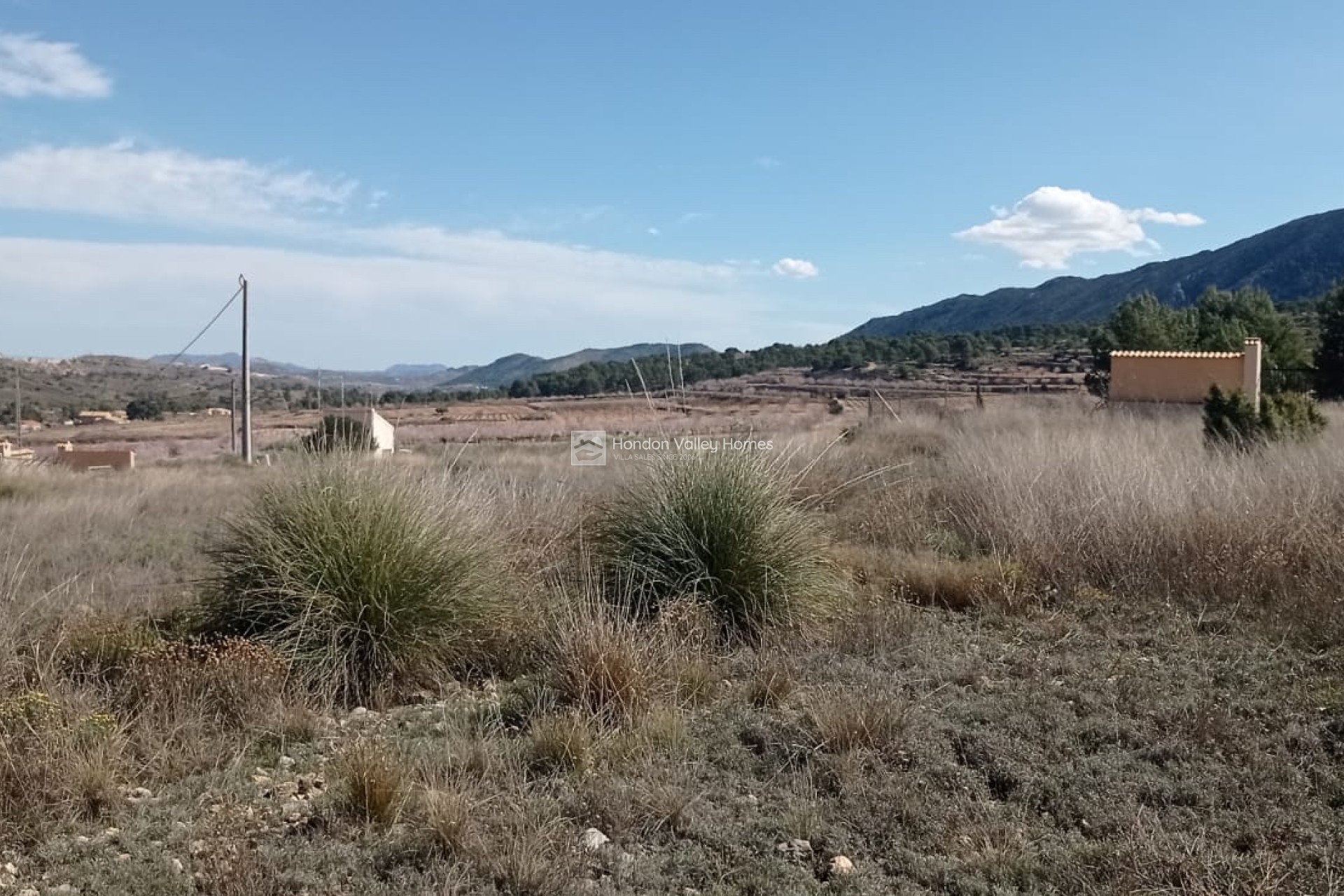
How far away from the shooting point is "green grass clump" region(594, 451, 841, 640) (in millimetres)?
5859

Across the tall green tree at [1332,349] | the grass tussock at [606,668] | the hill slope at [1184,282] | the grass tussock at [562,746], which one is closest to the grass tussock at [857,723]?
the grass tussock at [606,668]

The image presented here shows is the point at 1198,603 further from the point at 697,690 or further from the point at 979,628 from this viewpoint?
the point at 697,690

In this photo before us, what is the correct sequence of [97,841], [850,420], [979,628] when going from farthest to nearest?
[850,420]
[979,628]
[97,841]

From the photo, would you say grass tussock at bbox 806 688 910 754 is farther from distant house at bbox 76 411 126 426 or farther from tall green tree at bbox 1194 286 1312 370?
distant house at bbox 76 411 126 426

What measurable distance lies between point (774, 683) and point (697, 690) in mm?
360

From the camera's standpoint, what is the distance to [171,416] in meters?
47.4

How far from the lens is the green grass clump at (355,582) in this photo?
493cm

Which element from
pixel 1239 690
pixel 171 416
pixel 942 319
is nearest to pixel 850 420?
pixel 1239 690

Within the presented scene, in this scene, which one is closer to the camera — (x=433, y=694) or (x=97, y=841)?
(x=97, y=841)

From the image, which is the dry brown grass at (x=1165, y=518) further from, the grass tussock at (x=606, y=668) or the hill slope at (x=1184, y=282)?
the hill slope at (x=1184, y=282)

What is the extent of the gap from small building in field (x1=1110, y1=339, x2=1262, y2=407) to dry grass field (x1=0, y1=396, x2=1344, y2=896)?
1525cm

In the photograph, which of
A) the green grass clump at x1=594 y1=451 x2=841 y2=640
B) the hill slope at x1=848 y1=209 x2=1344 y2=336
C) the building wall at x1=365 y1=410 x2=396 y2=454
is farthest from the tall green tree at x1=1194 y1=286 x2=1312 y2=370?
the hill slope at x1=848 y1=209 x2=1344 y2=336

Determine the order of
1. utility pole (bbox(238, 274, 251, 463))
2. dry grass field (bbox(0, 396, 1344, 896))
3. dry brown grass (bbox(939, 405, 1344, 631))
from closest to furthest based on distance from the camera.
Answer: dry grass field (bbox(0, 396, 1344, 896)), dry brown grass (bbox(939, 405, 1344, 631)), utility pole (bbox(238, 274, 251, 463))

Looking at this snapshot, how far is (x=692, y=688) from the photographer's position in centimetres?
466
